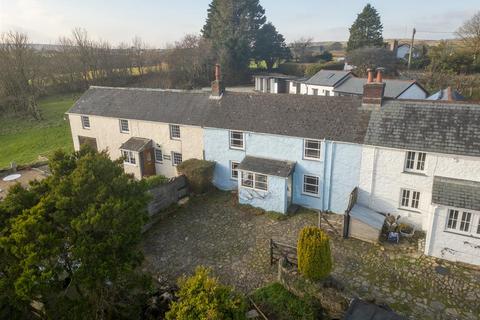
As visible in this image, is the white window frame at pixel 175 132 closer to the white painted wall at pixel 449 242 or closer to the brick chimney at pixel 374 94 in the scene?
the brick chimney at pixel 374 94

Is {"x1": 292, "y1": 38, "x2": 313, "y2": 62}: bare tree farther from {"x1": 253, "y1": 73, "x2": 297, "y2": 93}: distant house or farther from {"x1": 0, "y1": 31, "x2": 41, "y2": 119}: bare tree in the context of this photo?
{"x1": 0, "y1": 31, "x2": 41, "y2": 119}: bare tree

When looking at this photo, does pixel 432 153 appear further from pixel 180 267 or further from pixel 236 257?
pixel 180 267

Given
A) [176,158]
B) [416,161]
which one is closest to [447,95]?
[416,161]

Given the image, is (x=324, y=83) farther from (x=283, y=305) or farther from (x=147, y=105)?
(x=283, y=305)

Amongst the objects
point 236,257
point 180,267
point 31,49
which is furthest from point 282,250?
point 31,49

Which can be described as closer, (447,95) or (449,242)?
(449,242)

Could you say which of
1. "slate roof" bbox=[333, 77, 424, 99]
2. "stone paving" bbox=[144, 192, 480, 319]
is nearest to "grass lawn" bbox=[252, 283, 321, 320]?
"stone paving" bbox=[144, 192, 480, 319]
